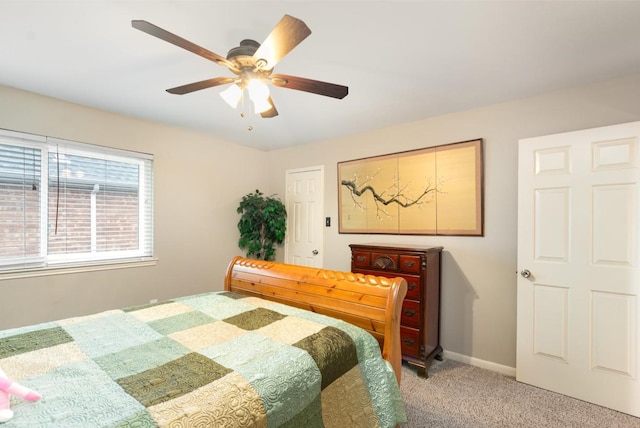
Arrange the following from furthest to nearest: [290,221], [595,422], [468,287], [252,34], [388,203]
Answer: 1. [290,221]
2. [388,203]
3. [468,287]
4. [595,422]
5. [252,34]

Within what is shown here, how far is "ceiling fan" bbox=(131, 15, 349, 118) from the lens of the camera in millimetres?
1173

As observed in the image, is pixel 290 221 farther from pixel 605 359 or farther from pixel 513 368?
pixel 605 359

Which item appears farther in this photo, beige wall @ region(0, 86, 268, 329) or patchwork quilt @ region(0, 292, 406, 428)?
beige wall @ region(0, 86, 268, 329)

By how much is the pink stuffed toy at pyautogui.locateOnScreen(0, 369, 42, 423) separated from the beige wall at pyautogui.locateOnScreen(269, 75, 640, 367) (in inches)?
113

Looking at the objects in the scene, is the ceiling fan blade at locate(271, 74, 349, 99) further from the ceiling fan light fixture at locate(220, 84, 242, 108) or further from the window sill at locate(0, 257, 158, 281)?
the window sill at locate(0, 257, 158, 281)

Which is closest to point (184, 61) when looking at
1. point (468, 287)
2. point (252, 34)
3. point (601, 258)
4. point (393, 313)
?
point (252, 34)

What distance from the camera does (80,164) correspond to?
2764 millimetres

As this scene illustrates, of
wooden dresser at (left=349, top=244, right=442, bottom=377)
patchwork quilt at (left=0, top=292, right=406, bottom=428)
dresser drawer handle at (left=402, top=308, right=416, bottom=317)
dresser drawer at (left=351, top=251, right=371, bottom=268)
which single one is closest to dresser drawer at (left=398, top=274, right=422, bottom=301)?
wooden dresser at (left=349, top=244, right=442, bottom=377)

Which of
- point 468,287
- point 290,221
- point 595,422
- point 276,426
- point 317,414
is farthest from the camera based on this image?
point 290,221

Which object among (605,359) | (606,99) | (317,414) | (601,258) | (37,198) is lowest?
(605,359)

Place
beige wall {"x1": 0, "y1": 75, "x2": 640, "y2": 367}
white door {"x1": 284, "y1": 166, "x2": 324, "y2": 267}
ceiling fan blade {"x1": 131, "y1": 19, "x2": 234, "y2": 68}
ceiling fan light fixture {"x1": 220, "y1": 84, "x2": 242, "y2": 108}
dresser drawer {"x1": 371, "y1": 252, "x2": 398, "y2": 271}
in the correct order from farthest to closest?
white door {"x1": 284, "y1": 166, "x2": 324, "y2": 267} < dresser drawer {"x1": 371, "y1": 252, "x2": 398, "y2": 271} < beige wall {"x1": 0, "y1": 75, "x2": 640, "y2": 367} < ceiling fan light fixture {"x1": 220, "y1": 84, "x2": 242, "y2": 108} < ceiling fan blade {"x1": 131, "y1": 19, "x2": 234, "y2": 68}

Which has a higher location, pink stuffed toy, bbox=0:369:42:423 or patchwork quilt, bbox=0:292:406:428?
pink stuffed toy, bbox=0:369:42:423

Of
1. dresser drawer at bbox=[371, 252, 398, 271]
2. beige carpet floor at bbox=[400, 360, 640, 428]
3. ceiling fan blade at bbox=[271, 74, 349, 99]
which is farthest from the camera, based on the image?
dresser drawer at bbox=[371, 252, 398, 271]

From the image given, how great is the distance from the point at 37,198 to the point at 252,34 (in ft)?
7.89
